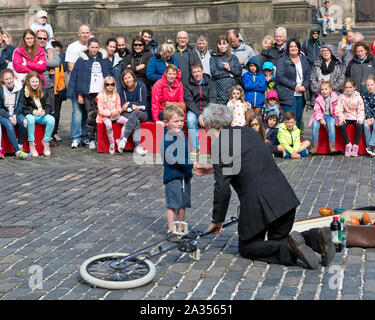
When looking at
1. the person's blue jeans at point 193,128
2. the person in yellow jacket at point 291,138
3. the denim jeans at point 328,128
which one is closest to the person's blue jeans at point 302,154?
the person in yellow jacket at point 291,138

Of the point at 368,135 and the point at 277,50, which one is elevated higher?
the point at 277,50

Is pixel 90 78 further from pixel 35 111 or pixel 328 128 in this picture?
pixel 328 128

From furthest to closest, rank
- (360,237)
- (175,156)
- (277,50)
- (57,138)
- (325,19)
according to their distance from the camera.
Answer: (325,19)
(57,138)
(277,50)
(175,156)
(360,237)

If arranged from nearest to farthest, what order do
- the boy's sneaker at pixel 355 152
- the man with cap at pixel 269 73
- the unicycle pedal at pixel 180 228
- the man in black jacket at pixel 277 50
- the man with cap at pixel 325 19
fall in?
the unicycle pedal at pixel 180 228
the boy's sneaker at pixel 355 152
the man with cap at pixel 269 73
the man in black jacket at pixel 277 50
the man with cap at pixel 325 19

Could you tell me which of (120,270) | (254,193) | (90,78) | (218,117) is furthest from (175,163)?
(90,78)

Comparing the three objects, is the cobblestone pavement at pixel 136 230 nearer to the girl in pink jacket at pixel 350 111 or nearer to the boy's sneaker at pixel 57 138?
the girl in pink jacket at pixel 350 111

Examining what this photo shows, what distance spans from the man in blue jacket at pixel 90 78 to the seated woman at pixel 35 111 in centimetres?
58

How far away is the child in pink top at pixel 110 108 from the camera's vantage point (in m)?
12.3

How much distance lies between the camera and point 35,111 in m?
12.3

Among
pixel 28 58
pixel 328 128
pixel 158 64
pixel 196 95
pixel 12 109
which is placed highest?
pixel 28 58

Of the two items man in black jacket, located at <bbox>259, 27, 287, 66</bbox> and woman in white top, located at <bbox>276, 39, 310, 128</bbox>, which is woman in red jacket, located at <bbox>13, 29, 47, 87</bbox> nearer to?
man in black jacket, located at <bbox>259, 27, 287, 66</bbox>

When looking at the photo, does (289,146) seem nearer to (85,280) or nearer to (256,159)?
(256,159)

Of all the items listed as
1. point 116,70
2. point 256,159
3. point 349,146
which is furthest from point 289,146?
point 256,159

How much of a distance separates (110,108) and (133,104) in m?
0.42
